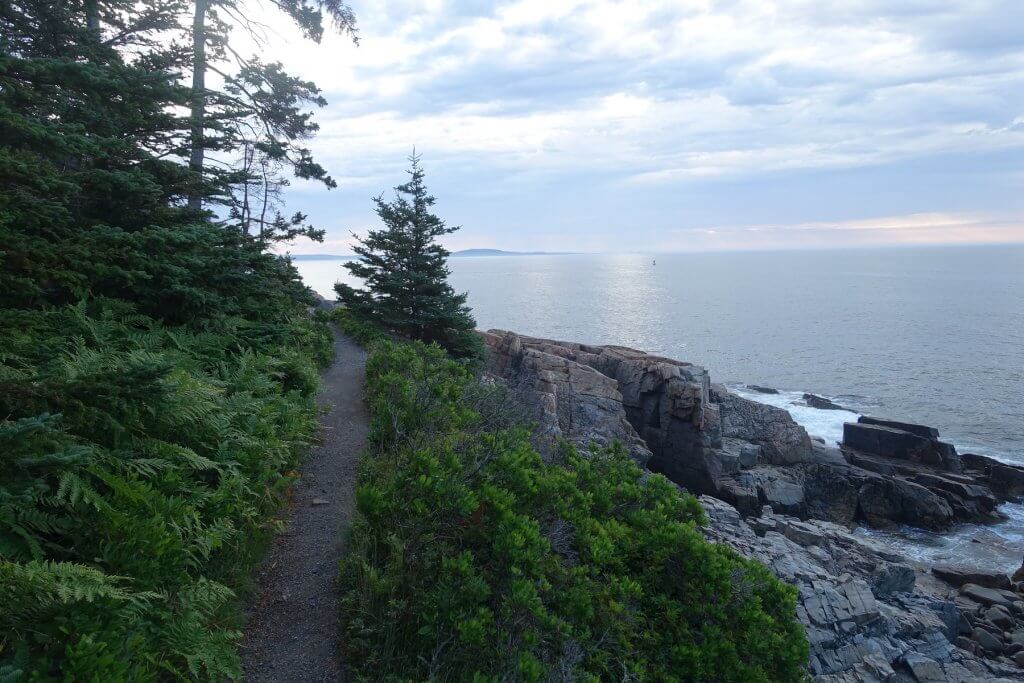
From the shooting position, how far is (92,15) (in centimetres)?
1302

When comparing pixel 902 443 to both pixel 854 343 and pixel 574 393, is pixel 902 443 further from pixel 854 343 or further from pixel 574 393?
pixel 854 343

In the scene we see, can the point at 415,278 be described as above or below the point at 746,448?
above

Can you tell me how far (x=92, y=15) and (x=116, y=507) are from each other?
1351cm

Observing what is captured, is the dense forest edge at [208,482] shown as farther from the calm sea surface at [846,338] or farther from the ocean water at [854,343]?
the calm sea surface at [846,338]

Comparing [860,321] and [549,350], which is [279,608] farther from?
[860,321]

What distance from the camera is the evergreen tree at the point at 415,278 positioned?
22.2 m

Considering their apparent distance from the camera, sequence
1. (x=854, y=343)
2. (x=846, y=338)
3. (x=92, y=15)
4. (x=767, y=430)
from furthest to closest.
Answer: (x=846, y=338)
(x=854, y=343)
(x=767, y=430)
(x=92, y=15)

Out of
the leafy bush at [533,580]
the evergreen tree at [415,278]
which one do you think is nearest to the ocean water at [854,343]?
the evergreen tree at [415,278]

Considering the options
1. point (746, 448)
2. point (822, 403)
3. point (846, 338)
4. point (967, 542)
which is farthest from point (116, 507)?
point (846, 338)

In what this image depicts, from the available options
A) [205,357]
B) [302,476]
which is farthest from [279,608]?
[205,357]

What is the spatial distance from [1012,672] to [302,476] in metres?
16.6

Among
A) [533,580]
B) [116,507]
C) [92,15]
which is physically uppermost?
[92,15]

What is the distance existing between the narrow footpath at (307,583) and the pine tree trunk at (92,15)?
10916 millimetres

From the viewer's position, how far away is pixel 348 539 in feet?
23.7
